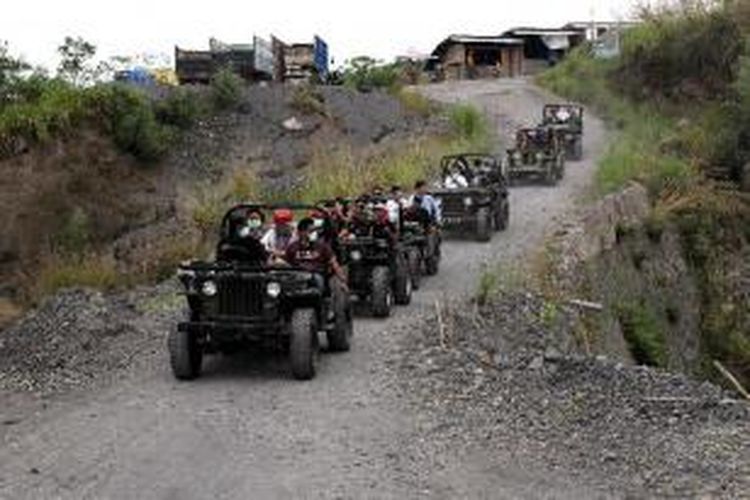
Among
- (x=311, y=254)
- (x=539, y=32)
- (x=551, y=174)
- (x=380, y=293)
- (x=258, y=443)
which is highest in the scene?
(x=539, y=32)

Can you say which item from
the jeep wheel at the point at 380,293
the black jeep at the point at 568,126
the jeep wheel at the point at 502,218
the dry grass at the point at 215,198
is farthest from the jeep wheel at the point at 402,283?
the black jeep at the point at 568,126

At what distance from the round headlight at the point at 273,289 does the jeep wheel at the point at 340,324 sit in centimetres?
126

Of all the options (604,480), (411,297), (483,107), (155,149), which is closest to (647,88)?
(483,107)

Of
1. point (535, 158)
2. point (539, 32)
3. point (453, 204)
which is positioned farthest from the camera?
point (539, 32)

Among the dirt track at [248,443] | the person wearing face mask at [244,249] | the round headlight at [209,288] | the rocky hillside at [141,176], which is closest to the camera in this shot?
the dirt track at [248,443]

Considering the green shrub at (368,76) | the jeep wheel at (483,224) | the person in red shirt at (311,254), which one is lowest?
the jeep wheel at (483,224)

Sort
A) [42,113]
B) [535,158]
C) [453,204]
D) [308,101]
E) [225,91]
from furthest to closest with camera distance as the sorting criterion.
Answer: [308,101] → [225,91] → [535,158] → [42,113] → [453,204]

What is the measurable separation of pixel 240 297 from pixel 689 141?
92.3 ft

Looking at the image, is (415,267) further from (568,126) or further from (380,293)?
(568,126)

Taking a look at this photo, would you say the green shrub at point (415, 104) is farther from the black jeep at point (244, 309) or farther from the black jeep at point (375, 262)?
the black jeep at point (244, 309)

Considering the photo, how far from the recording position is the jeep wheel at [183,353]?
12836mm

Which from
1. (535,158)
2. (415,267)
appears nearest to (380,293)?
(415,267)

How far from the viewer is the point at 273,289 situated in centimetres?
1282

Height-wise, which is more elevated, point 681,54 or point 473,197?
point 681,54
